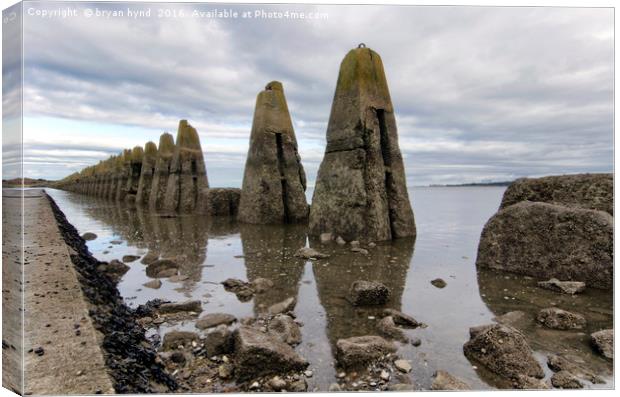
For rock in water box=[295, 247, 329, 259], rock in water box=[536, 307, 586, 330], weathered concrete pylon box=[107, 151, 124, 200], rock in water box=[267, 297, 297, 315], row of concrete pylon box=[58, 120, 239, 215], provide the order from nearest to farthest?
rock in water box=[536, 307, 586, 330] < rock in water box=[267, 297, 297, 315] < rock in water box=[295, 247, 329, 259] < row of concrete pylon box=[58, 120, 239, 215] < weathered concrete pylon box=[107, 151, 124, 200]

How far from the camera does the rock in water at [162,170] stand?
21.6 metres

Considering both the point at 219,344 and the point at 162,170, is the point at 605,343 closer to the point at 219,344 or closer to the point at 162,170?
the point at 219,344

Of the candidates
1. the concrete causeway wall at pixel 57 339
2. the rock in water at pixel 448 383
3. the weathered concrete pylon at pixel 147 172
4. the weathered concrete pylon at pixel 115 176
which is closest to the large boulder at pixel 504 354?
the rock in water at pixel 448 383

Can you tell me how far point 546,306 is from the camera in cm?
471

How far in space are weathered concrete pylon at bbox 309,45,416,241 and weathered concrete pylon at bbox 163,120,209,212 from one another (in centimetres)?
1108

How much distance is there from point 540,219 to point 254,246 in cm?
572

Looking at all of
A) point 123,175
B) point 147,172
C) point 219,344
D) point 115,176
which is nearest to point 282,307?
point 219,344

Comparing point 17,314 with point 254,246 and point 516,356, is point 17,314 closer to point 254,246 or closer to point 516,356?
point 516,356

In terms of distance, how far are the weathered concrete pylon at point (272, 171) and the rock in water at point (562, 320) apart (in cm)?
Answer: 987

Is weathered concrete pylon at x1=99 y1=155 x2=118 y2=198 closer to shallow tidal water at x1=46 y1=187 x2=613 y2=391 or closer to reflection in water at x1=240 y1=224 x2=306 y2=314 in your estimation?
reflection in water at x1=240 y1=224 x2=306 y2=314

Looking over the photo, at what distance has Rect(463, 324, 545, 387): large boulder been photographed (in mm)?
3031

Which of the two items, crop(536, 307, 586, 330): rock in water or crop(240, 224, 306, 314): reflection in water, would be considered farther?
crop(240, 224, 306, 314): reflection in water

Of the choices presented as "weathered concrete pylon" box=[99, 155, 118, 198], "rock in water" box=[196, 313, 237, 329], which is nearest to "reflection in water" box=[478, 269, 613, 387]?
"rock in water" box=[196, 313, 237, 329]

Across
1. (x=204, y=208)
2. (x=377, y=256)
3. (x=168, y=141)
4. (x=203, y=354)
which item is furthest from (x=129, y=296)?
(x=168, y=141)
